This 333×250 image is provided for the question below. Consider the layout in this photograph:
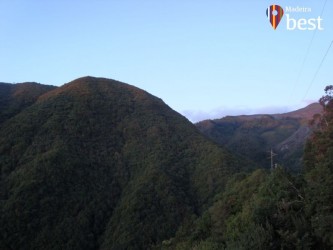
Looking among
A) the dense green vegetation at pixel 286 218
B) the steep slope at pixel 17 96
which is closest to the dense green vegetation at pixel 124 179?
the dense green vegetation at pixel 286 218

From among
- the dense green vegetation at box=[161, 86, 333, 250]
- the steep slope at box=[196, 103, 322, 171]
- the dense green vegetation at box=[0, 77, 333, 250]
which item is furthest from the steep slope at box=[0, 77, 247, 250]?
the steep slope at box=[196, 103, 322, 171]

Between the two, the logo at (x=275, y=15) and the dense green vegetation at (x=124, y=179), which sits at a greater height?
the logo at (x=275, y=15)

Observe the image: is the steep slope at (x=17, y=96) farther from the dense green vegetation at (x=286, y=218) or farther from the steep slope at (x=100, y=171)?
the dense green vegetation at (x=286, y=218)

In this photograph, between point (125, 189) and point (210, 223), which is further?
point (125, 189)

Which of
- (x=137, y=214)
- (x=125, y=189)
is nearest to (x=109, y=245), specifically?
(x=137, y=214)

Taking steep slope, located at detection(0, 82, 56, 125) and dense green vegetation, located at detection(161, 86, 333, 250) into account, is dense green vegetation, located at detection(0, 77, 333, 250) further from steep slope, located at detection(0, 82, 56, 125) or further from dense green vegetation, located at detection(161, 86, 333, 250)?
steep slope, located at detection(0, 82, 56, 125)

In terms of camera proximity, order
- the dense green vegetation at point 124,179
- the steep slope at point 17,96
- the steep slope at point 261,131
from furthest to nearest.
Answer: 1. the steep slope at point 261,131
2. the steep slope at point 17,96
3. the dense green vegetation at point 124,179

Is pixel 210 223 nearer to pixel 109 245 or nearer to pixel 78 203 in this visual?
pixel 109 245
